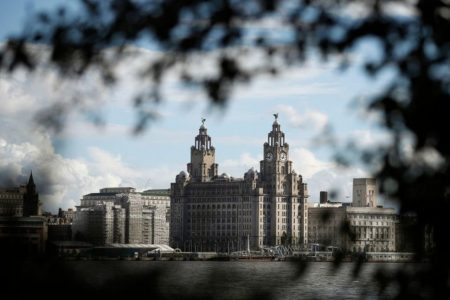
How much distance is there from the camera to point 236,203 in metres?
146

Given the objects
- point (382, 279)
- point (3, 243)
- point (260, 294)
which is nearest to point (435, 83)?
point (382, 279)

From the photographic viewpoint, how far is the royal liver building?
146m

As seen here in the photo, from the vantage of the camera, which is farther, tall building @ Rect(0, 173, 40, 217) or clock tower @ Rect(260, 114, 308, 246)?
clock tower @ Rect(260, 114, 308, 246)

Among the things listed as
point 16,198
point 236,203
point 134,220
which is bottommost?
point 16,198

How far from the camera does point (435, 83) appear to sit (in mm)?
4133

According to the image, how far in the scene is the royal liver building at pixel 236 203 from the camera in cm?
14612

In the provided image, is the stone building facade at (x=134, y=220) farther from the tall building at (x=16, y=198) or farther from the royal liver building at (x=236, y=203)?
the tall building at (x=16, y=198)

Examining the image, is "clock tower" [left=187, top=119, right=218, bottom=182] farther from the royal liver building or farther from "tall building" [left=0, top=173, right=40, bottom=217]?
"tall building" [left=0, top=173, right=40, bottom=217]

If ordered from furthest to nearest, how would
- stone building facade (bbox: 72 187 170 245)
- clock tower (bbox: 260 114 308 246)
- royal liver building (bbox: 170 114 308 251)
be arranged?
clock tower (bbox: 260 114 308 246) → royal liver building (bbox: 170 114 308 251) → stone building facade (bbox: 72 187 170 245)

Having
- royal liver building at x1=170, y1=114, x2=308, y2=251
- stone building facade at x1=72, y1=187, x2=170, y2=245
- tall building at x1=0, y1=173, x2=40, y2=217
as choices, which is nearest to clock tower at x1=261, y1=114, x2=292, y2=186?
royal liver building at x1=170, y1=114, x2=308, y2=251

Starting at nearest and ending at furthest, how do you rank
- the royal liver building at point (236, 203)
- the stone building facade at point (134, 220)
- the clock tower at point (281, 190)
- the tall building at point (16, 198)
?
1. the tall building at point (16, 198)
2. the stone building facade at point (134, 220)
3. the royal liver building at point (236, 203)
4. the clock tower at point (281, 190)

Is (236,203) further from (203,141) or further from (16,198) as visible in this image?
(16,198)

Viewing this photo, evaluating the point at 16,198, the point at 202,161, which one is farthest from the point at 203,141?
the point at 16,198

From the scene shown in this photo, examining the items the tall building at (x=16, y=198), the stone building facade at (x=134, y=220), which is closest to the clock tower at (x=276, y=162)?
the stone building facade at (x=134, y=220)
